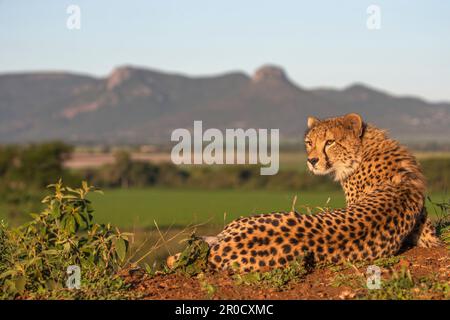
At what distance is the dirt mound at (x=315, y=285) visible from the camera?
17.1ft

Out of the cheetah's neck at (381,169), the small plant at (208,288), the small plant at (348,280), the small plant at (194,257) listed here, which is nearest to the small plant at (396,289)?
the small plant at (348,280)

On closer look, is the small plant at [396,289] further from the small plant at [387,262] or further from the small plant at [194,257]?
the small plant at [194,257]

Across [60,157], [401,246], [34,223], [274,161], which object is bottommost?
[274,161]

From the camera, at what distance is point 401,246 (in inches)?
272

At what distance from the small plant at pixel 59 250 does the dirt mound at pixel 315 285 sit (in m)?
0.29

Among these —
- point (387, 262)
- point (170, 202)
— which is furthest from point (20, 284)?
point (170, 202)

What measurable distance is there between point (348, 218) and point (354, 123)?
1.83 m

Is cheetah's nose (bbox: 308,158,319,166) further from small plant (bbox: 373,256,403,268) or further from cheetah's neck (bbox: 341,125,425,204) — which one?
small plant (bbox: 373,256,403,268)

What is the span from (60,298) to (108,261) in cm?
71

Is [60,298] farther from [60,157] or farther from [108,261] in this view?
[60,157]

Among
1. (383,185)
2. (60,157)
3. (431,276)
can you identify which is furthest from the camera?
(60,157)

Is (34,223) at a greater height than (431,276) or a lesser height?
greater
